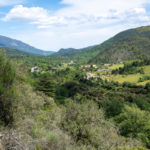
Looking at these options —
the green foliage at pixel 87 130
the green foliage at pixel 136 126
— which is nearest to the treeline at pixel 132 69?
the green foliage at pixel 136 126

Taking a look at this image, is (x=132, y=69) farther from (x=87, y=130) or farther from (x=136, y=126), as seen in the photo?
(x=87, y=130)

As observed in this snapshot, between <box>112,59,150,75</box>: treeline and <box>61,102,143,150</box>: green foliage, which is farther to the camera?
<box>112,59,150,75</box>: treeline

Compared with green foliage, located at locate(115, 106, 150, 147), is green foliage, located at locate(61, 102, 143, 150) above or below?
above

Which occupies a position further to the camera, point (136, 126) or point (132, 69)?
point (132, 69)

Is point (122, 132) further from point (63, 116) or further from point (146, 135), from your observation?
point (63, 116)

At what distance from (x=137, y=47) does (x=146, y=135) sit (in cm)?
14346

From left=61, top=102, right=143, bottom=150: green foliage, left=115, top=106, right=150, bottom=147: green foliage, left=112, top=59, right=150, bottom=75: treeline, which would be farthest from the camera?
left=112, top=59, right=150, bottom=75: treeline

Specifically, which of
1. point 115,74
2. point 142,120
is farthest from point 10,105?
point 115,74

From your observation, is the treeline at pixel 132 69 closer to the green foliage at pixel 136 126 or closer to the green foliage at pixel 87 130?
the green foliage at pixel 136 126

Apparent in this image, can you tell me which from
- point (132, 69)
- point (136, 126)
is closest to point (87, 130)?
point (136, 126)

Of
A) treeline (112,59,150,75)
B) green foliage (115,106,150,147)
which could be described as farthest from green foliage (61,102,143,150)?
treeline (112,59,150,75)

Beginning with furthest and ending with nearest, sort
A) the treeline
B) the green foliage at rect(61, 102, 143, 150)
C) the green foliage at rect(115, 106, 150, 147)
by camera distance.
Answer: the treeline → the green foliage at rect(115, 106, 150, 147) → the green foliage at rect(61, 102, 143, 150)

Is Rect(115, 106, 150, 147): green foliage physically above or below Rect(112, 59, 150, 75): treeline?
below

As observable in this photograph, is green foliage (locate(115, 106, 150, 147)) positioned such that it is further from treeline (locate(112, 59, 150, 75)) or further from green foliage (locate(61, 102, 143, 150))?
treeline (locate(112, 59, 150, 75))
